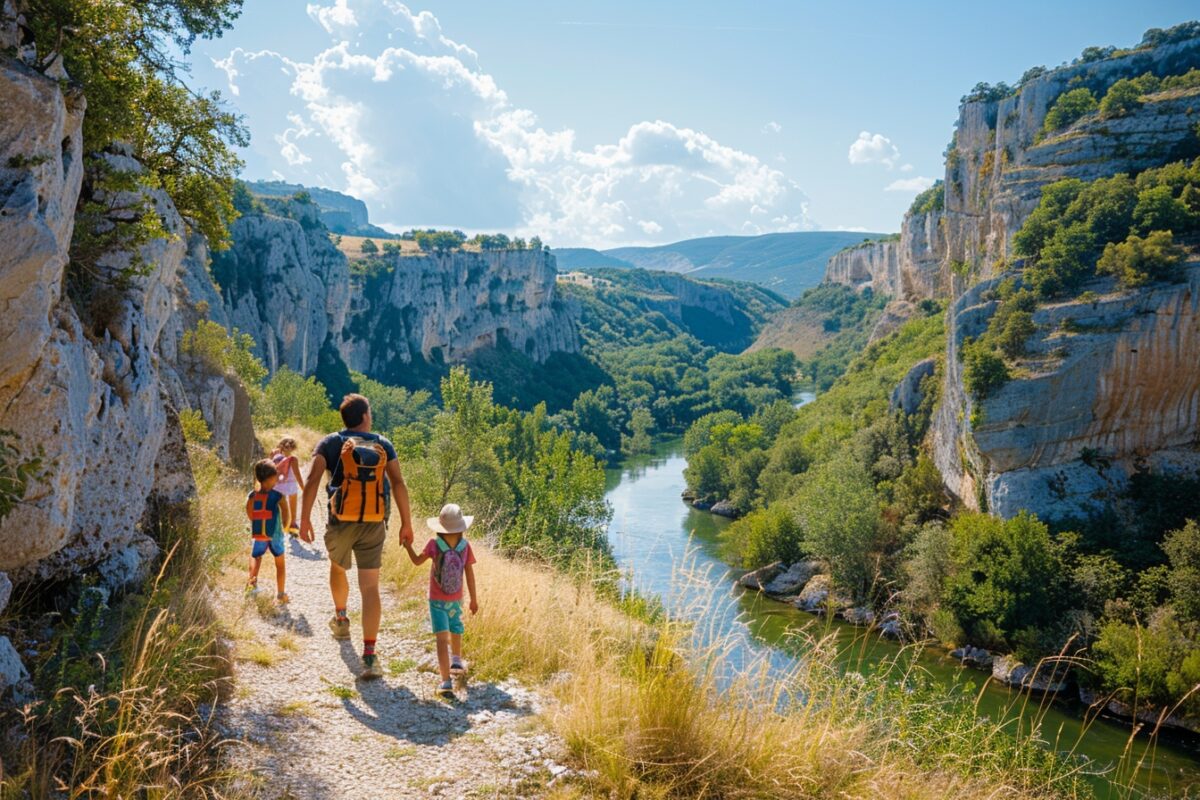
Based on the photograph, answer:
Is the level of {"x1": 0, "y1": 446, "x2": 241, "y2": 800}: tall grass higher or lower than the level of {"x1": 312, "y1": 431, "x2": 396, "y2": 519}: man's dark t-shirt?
lower

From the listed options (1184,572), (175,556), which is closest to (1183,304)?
(1184,572)

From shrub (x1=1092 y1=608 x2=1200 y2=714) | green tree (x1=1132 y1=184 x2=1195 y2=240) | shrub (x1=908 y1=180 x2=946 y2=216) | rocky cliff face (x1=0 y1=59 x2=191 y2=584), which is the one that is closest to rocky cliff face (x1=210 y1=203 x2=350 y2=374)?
shrub (x1=1092 y1=608 x2=1200 y2=714)

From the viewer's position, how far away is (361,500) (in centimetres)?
541

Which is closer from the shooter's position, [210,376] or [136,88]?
[136,88]

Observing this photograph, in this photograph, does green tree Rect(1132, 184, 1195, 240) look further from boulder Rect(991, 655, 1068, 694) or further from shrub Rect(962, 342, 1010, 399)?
boulder Rect(991, 655, 1068, 694)

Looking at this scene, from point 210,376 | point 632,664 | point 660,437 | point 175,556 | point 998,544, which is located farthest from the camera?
point 660,437

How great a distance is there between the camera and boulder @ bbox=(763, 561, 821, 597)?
3241 cm

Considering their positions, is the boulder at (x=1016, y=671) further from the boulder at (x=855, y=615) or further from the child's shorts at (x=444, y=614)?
the child's shorts at (x=444, y=614)

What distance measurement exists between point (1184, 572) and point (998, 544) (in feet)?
17.1

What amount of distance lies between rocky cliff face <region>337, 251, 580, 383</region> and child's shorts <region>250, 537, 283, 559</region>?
232ft

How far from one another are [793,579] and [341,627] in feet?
96.3

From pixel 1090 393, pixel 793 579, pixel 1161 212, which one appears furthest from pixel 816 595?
pixel 1161 212

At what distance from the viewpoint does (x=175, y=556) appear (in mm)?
6340

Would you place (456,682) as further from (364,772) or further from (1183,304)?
(1183,304)
